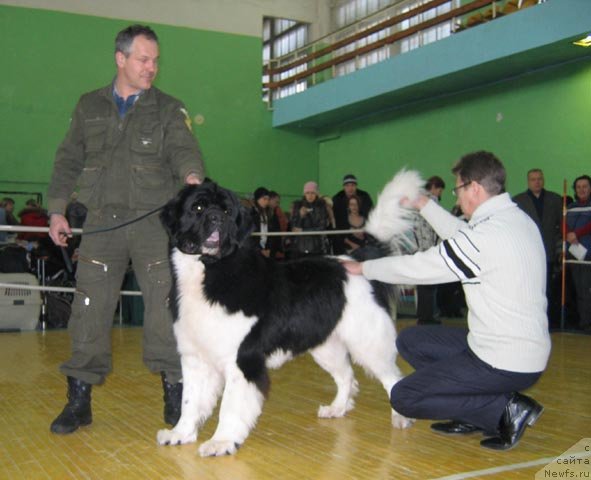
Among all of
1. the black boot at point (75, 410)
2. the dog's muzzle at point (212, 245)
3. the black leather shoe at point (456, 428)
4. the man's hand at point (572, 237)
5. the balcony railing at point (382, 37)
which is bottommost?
the black leather shoe at point (456, 428)

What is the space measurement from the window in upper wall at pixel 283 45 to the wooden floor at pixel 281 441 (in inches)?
509

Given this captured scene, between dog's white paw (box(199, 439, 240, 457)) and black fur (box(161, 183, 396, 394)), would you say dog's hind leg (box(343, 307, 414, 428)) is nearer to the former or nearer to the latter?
black fur (box(161, 183, 396, 394))

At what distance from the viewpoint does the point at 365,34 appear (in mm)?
14477

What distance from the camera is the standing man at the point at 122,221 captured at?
→ 346 centimetres

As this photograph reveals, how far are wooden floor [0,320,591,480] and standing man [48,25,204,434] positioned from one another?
27 centimetres

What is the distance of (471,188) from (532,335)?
70 cm

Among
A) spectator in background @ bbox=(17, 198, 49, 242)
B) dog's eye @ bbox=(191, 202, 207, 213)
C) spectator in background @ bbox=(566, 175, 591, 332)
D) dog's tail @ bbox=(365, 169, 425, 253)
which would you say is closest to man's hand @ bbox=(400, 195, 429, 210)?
dog's tail @ bbox=(365, 169, 425, 253)

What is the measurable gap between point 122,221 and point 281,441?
134 centimetres

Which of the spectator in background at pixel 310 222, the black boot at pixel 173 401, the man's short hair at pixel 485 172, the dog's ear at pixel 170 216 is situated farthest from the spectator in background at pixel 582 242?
the dog's ear at pixel 170 216

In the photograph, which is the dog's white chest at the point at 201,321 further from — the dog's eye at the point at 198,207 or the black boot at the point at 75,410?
the black boot at the point at 75,410

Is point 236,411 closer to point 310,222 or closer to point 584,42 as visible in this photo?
point 310,222

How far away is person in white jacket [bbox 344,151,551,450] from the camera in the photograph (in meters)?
2.96

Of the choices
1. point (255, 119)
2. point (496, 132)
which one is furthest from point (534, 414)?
point (255, 119)

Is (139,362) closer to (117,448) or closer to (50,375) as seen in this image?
(50,375)
